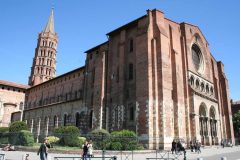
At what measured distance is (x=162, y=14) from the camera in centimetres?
3098

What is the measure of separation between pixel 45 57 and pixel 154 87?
2199 inches

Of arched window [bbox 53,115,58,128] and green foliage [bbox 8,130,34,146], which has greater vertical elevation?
arched window [bbox 53,115,58,128]

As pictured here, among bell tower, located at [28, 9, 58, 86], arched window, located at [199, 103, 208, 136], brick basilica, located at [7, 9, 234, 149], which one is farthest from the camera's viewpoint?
bell tower, located at [28, 9, 58, 86]

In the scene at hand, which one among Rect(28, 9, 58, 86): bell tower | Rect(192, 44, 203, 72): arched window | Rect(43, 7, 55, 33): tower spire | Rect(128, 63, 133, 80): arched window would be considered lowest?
Rect(128, 63, 133, 80): arched window

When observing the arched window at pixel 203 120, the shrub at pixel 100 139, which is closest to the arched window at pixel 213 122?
the arched window at pixel 203 120

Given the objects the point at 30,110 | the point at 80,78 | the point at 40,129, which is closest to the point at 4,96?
the point at 30,110

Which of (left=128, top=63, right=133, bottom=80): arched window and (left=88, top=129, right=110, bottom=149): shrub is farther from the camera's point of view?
(left=128, top=63, right=133, bottom=80): arched window

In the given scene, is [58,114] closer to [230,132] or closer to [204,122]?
[204,122]

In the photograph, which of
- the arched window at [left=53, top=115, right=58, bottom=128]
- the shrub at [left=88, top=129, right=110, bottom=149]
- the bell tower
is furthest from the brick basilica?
the bell tower

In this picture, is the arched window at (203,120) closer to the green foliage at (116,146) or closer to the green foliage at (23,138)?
the green foliage at (116,146)

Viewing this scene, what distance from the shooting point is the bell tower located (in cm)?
7329

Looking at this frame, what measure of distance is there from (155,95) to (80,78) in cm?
1954

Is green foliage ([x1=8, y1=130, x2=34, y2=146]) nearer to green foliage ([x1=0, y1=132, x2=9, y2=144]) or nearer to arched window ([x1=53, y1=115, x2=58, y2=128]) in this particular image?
green foliage ([x1=0, y1=132, x2=9, y2=144])

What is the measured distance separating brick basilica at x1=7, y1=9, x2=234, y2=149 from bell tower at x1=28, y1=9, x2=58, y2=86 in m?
33.0
